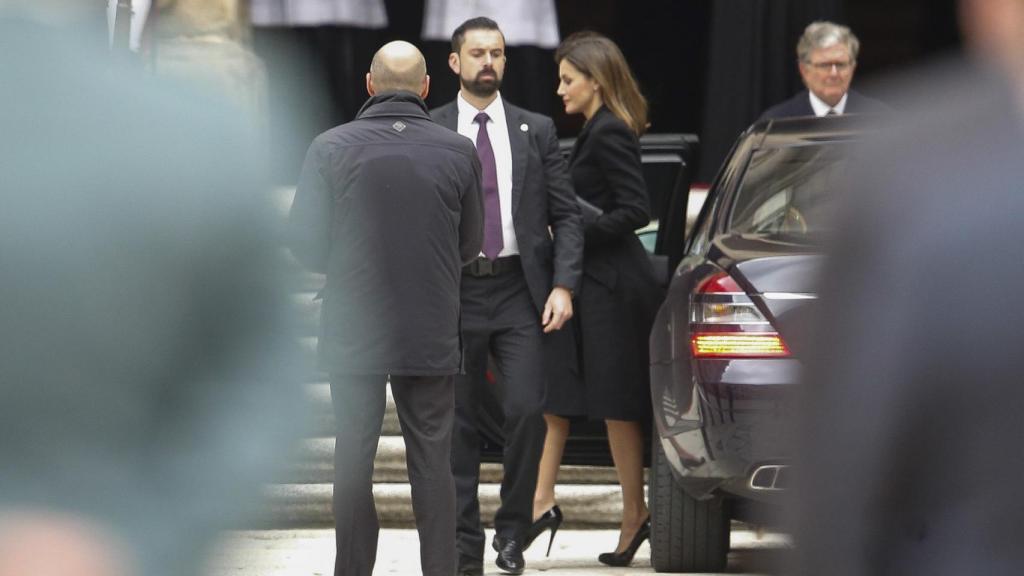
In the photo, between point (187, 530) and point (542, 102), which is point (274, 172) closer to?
point (187, 530)

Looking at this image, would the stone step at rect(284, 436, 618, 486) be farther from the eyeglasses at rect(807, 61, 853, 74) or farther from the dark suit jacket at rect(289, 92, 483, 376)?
the dark suit jacket at rect(289, 92, 483, 376)

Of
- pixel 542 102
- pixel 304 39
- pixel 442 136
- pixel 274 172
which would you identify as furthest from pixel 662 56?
pixel 274 172

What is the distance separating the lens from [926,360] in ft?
5.14

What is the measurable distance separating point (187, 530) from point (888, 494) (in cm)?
71

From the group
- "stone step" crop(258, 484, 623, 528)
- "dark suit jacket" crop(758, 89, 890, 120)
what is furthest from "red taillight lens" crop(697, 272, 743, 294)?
"dark suit jacket" crop(758, 89, 890, 120)

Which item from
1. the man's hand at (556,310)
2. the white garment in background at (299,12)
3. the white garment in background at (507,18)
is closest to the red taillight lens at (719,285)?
the man's hand at (556,310)

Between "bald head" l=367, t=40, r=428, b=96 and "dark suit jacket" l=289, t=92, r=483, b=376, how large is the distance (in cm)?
13

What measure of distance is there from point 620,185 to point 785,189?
0.99 metres

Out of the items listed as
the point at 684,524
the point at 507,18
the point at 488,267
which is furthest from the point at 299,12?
the point at 684,524

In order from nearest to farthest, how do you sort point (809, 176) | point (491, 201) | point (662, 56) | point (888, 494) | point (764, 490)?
point (888, 494), point (764, 490), point (809, 176), point (491, 201), point (662, 56)

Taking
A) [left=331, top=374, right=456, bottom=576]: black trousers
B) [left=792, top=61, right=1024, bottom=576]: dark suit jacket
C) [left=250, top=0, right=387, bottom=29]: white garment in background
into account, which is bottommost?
[left=331, top=374, right=456, bottom=576]: black trousers

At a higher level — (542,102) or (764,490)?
(542,102)

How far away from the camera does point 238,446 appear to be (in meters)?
1.96

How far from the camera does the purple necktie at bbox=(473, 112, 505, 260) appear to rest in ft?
23.5
